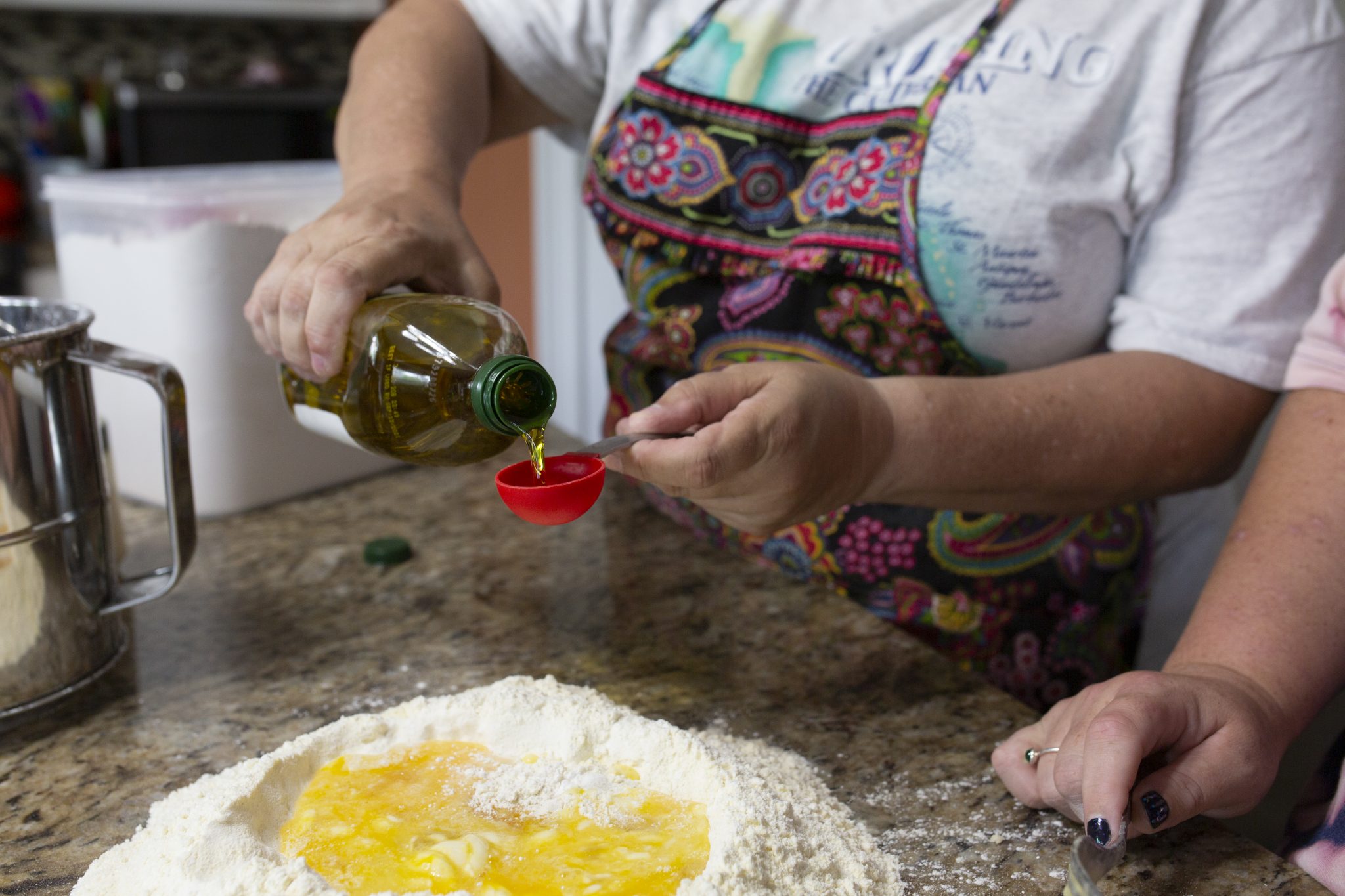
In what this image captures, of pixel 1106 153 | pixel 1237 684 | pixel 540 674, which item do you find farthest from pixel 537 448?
pixel 1106 153

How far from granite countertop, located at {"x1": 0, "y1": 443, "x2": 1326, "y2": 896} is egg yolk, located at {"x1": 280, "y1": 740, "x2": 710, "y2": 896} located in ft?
0.38

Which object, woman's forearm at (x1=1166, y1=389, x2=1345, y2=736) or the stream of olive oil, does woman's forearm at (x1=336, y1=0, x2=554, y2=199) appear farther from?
woman's forearm at (x1=1166, y1=389, x2=1345, y2=736)

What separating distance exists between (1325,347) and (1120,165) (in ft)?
0.74

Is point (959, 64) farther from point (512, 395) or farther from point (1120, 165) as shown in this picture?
point (512, 395)

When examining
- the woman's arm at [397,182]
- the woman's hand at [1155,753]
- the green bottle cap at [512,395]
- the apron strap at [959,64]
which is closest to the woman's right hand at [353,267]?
the woman's arm at [397,182]

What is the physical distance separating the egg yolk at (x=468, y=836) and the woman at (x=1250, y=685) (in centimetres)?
23

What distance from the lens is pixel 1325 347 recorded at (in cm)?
77

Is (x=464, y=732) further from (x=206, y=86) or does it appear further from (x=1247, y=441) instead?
(x=206, y=86)

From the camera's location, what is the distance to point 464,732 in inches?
27.6

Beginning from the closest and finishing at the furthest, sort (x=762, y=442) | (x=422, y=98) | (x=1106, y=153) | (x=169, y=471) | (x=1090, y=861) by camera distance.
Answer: (x=1090, y=861) → (x=762, y=442) → (x=169, y=471) → (x=1106, y=153) → (x=422, y=98)

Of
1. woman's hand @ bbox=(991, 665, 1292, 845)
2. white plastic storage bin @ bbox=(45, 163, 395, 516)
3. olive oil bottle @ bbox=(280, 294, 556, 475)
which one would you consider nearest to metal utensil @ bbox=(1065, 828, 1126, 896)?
woman's hand @ bbox=(991, 665, 1292, 845)

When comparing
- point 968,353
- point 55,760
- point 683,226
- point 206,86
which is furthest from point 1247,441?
point 206,86

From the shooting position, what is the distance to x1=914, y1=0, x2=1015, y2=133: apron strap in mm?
916

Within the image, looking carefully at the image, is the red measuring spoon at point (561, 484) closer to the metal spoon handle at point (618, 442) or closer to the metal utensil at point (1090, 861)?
the metal spoon handle at point (618, 442)
